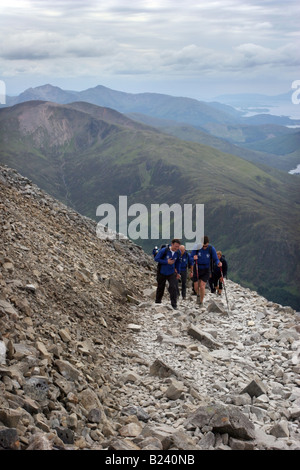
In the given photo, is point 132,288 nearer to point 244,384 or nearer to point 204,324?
point 204,324

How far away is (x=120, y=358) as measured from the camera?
1414cm

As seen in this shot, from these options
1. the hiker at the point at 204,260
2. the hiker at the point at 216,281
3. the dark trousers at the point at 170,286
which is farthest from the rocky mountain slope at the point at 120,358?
the hiker at the point at 204,260

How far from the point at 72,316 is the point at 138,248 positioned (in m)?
13.3

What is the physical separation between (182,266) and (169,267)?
2.82m

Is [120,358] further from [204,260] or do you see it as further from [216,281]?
[216,281]

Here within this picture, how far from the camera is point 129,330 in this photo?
16.7 metres

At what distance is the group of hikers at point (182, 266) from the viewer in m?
18.7

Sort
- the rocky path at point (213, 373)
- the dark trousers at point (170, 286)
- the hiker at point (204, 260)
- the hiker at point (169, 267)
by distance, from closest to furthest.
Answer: the rocky path at point (213, 373) < the hiker at point (169, 267) < the dark trousers at point (170, 286) < the hiker at point (204, 260)

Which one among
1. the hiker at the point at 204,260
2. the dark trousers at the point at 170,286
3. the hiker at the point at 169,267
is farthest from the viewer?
the hiker at the point at 204,260

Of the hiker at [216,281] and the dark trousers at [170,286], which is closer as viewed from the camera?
the dark trousers at [170,286]

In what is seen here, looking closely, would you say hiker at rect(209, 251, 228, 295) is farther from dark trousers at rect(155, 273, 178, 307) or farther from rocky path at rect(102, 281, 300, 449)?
dark trousers at rect(155, 273, 178, 307)

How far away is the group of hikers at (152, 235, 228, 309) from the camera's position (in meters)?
18.7

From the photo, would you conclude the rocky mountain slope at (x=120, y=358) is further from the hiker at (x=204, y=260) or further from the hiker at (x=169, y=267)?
the hiker at (x=204, y=260)
